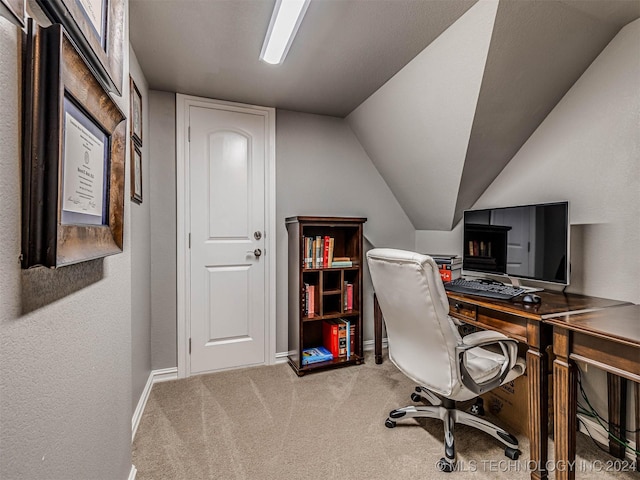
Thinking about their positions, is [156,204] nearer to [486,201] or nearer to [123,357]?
[123,357]

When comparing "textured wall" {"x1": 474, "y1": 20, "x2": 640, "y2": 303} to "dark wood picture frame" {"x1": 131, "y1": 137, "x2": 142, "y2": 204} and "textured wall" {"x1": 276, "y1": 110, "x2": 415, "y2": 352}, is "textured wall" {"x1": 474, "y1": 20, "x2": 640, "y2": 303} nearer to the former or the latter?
"textured wall" {"x1": 276, "y1": 110, "x2": 415, "y2": 352}

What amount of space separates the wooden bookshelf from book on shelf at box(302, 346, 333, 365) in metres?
0.04

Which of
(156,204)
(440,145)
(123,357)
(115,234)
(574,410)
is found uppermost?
(440,145)

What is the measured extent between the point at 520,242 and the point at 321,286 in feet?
4.99

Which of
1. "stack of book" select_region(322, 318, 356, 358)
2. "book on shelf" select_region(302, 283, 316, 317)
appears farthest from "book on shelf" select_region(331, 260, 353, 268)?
"stack of book" select_region(322, 318, 356, 358)

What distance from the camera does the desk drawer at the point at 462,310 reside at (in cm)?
200

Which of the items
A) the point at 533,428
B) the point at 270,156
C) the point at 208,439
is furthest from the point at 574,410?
the point at 270,156

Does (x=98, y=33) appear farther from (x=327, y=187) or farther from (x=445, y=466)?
(x=327, y=187)

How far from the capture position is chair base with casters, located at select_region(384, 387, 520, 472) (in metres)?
1.68

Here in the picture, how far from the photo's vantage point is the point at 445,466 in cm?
163

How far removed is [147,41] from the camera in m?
1.96

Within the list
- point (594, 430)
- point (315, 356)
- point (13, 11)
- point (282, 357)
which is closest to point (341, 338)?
point (315, 356)

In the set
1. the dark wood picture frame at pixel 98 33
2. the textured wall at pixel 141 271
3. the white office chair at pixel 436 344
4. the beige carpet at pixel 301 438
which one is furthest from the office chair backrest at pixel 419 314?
the textured wall at pixel 141 271

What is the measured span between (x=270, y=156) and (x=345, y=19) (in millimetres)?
1394
